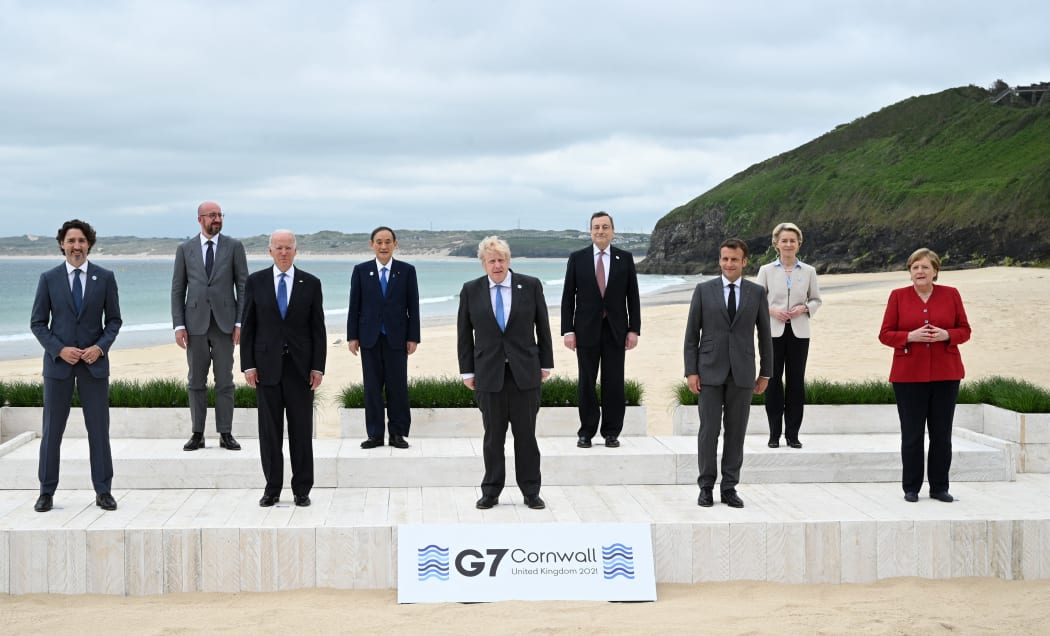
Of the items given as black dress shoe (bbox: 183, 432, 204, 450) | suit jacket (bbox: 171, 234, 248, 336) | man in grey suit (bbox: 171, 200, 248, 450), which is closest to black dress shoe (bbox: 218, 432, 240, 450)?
man in grey suit (bbox: 171, 200, 248, 450)

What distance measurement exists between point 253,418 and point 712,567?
3725mm

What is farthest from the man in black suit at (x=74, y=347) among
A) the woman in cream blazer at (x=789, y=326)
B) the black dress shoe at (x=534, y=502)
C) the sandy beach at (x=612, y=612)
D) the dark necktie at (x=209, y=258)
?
the woman in cream blazer at (x=789, y=326)

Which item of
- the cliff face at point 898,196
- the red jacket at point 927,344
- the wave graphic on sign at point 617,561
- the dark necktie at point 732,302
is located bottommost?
the wave graphic on sign at point 617,561

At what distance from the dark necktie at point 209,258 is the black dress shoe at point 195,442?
3.73ft

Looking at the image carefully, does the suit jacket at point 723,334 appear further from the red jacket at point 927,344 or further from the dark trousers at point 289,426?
the dark trousers at point 289,426

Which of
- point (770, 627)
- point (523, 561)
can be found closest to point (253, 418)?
point (523, 561)

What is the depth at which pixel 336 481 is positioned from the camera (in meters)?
6.29

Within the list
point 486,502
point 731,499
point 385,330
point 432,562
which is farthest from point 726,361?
point 385,330

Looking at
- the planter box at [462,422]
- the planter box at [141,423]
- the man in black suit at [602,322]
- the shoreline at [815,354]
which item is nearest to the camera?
the man in black suit at [602,322]

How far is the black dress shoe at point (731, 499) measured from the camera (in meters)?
5.67

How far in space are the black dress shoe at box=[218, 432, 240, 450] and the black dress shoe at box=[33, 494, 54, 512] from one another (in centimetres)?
131

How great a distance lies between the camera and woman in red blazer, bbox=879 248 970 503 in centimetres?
579

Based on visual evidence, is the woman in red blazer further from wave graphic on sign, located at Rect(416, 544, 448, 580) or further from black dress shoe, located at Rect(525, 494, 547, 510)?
wave graphic on sign, located at Rect(416, 544, 448, 580)

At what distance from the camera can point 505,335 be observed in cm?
559
